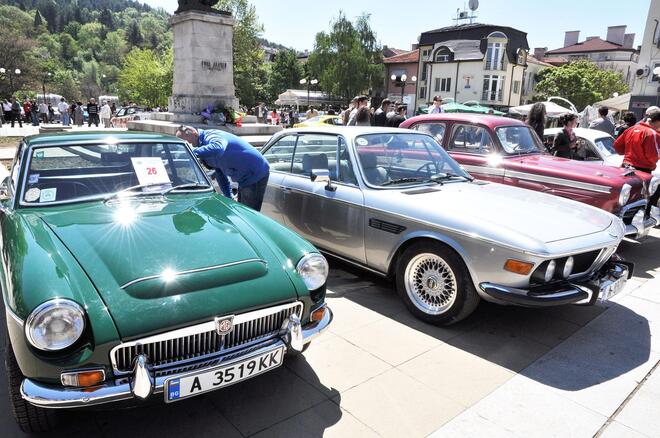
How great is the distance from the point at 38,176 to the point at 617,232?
4677mm

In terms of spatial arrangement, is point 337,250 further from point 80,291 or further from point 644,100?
point 644,100

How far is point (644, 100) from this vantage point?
24375mm

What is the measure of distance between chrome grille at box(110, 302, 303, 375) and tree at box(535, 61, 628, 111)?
5112cm

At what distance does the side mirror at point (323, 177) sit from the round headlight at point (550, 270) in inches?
83.1

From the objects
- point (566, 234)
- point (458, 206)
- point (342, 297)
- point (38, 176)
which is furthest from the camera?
point (342, 297)

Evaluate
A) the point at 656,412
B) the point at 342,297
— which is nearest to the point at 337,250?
the point at 342,297

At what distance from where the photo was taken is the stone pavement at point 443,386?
2600 mm

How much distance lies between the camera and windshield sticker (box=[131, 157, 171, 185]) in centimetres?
353

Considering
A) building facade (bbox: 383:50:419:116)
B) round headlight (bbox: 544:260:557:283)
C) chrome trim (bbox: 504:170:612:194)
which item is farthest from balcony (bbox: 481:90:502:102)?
round headlight (bbox: 544:260:557:283)

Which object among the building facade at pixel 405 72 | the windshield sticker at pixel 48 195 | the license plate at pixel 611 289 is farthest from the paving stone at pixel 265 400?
the building facade at pixel 405 72

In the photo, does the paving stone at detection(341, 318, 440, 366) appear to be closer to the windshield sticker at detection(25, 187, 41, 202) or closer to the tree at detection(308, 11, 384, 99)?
the windshield sticker at detection(25, 187, 41, 202)

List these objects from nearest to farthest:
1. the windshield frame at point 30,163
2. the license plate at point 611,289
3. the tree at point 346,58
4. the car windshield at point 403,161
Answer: the windshield frame at point 30,163 → the license plate at point 611,289 → the car windshield at point 403,161 → the tree at point 346,58

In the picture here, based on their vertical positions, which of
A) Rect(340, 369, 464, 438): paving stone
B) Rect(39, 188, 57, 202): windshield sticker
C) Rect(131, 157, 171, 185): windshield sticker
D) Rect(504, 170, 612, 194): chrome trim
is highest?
Rect(131, 157, 171, 185): windshield sticker

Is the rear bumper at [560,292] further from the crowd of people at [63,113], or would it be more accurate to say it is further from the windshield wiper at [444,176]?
the crowd of people at [63,113]
